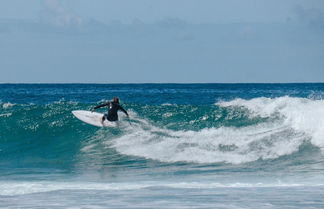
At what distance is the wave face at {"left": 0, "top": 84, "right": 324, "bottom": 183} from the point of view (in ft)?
51.6

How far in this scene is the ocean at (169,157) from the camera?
11.1 m

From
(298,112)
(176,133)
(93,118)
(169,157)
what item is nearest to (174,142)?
(169,157)

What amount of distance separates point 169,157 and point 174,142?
1.66 metres

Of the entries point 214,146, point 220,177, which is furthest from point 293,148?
point 220,177

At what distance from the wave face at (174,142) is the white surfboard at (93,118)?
0.86ft

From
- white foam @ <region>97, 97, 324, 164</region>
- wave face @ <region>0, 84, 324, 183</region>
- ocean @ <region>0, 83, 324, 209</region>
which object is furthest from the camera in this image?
white foam @ <region>97, 97, 324, 164</region>

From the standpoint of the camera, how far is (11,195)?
11617 millimetres

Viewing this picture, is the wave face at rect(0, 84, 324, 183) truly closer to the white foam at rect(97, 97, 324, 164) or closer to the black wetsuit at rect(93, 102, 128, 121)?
the white foam at rect(97, 97, 324, 164)

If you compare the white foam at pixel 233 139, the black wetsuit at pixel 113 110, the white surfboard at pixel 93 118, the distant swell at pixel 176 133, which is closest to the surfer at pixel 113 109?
the black wetsuit at pixel 113 110

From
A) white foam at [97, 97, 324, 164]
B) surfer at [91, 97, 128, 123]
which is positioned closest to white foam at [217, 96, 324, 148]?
white foam at [97, 97, 324, 164]

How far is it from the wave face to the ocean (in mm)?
32

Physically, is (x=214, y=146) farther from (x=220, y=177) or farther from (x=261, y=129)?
(x=220, y=177)

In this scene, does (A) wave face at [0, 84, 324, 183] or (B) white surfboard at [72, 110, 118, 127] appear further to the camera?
(B) white surfboard at [72, 110, 118, 127]

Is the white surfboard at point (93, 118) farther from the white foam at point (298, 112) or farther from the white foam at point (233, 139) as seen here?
the white foam at point (298, 112)
